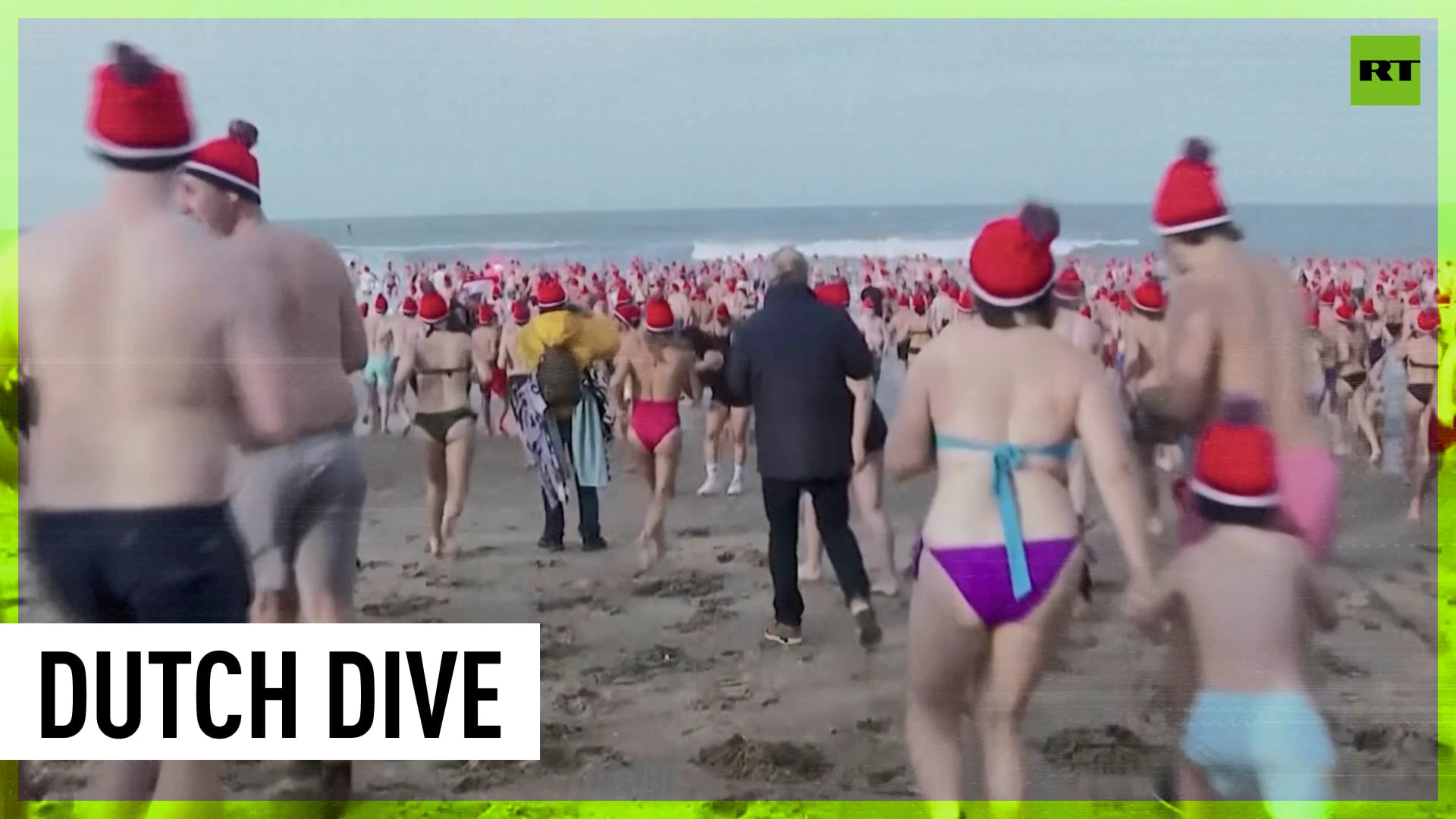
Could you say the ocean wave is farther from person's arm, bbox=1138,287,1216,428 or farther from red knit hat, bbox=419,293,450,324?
red knit hat, bbox=419,293,450,324

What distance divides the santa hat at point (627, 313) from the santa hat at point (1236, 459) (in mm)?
1182

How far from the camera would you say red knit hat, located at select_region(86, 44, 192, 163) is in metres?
2.51

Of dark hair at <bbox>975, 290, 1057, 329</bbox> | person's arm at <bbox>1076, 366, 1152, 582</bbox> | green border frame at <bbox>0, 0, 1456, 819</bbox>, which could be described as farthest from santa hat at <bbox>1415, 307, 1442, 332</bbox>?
dark hair at <bbox>975, 290, 1057, 329</bbox>

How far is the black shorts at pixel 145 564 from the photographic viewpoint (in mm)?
2527

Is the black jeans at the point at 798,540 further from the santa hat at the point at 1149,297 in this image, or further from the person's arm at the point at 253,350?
the person's arm at the point at 253,350

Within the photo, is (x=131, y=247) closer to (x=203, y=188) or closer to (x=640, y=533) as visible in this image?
(x=203, y=188)

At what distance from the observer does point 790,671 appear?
8.70 ft

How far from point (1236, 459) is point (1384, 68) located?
87cm

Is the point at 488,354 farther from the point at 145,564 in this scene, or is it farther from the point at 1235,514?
the point at 1235,514

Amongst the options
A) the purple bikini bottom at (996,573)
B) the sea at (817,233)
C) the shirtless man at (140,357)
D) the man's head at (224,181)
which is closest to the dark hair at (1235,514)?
the purple bikini bottom at (996,573)

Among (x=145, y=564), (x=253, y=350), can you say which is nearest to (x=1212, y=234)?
(x=253, y=350)

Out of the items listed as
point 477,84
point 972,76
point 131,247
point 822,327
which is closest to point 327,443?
point 131,247

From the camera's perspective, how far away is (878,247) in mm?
2539

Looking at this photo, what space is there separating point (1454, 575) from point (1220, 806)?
705 millimetres
